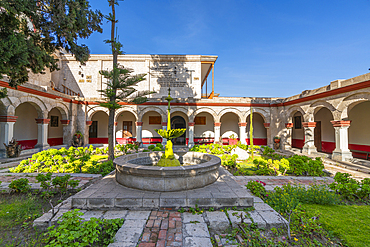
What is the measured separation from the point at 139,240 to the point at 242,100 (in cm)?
1283

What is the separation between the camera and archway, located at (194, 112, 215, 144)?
15172mm

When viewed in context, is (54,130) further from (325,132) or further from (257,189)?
(325,132)

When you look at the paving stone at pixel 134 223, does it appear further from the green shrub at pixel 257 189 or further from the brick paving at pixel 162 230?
the green shrub at pixel 257 189

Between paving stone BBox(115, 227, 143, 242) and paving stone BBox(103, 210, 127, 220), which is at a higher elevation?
paving stone BBox(115, 227, 143, 242)

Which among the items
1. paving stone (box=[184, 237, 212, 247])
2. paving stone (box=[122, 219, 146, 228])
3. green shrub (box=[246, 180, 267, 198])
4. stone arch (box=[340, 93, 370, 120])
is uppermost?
stone arch (box=[340, 93, 370, 120])

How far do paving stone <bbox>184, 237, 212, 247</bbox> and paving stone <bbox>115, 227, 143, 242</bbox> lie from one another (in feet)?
2.34

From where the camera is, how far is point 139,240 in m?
2.37

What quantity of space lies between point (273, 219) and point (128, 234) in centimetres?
243

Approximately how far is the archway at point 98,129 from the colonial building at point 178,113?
8 cm

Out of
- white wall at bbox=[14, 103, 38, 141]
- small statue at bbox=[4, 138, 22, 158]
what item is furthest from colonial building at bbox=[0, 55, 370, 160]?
small statue at bbox=[4, 138, 22, 158]

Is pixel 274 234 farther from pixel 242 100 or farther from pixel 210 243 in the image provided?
pixel 242 100

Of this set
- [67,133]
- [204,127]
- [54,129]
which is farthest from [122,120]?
[204,127]

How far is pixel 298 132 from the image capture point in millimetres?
12891

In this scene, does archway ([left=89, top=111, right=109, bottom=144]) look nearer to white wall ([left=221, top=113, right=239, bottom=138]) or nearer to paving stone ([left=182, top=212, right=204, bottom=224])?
white wall ([left=221, top=113, right=239, bottom=138])
